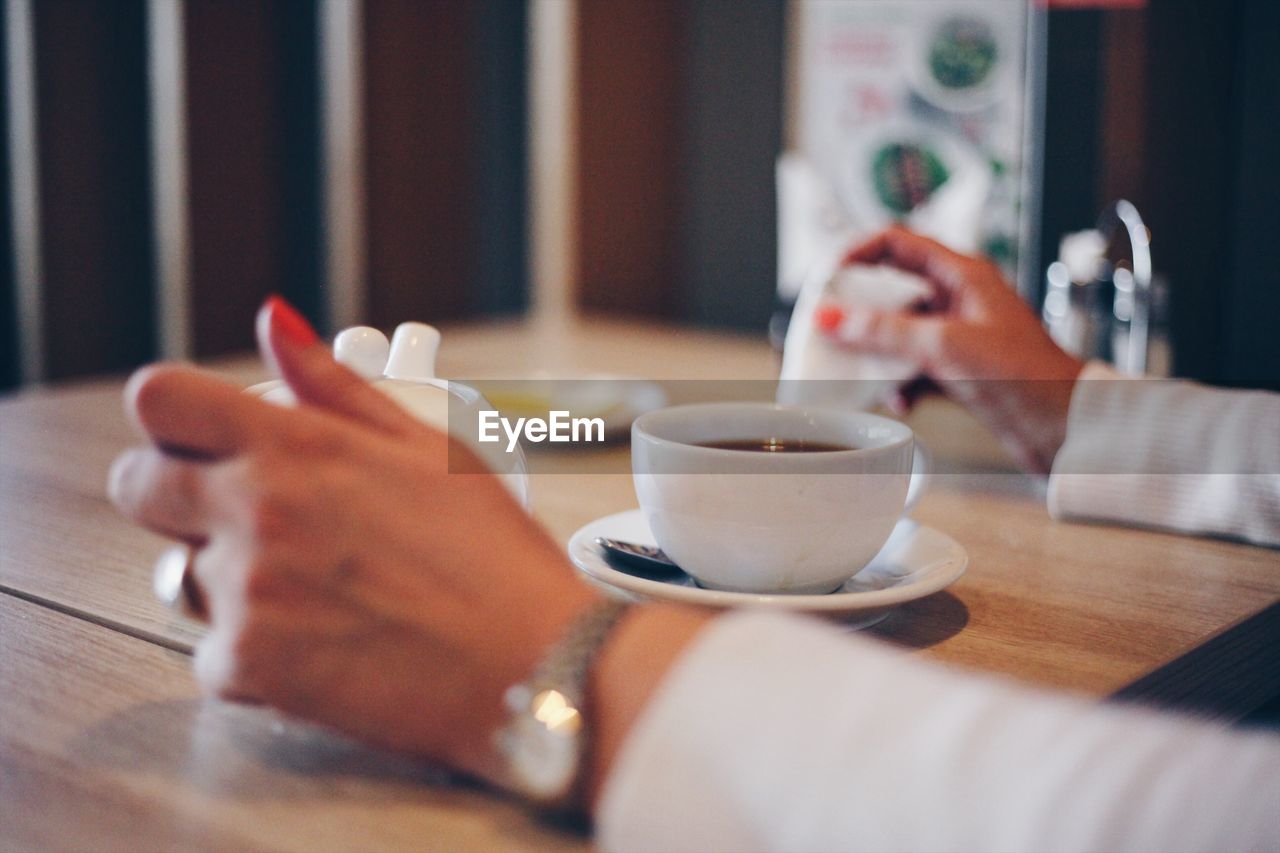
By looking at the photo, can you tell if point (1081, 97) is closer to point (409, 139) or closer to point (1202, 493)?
point (1202, 493)

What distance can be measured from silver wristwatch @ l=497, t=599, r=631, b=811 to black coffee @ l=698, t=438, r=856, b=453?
27 cm

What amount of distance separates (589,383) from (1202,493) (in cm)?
64

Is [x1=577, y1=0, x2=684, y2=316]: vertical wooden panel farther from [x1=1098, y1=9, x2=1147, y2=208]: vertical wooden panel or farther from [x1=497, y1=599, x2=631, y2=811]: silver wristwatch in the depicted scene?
[x1=497, y1=599, x2=631, y2=811]: silver wristwatch

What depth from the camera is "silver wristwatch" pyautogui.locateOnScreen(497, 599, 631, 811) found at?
469 millimetres

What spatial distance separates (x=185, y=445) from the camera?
51 cm

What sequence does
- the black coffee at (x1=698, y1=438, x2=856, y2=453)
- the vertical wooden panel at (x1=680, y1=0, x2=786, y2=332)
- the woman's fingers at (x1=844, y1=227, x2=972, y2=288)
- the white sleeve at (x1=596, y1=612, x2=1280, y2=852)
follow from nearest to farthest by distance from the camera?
the white sleeve at (x1=596, y1=612, x2=1280, y2=852)
the black coffee at (x1=698, y1=438, x2=856, y2=453)
the woman's fingers at (x1=844, y1=227, x2=972, y2=288)
the vertical wooden panel at (x1=680, y1=0, x2=786, y2=332)

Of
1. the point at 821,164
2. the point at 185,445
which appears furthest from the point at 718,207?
the point at 185,445

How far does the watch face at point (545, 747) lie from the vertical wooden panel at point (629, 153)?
2249 millimetres

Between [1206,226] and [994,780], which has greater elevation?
[1206,226]

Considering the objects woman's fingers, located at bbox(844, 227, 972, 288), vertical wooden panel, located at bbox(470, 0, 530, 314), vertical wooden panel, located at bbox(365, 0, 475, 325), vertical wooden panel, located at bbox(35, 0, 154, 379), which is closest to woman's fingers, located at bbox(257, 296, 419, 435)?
woman's fingers, located at bbox(844, 227, 972, 288)

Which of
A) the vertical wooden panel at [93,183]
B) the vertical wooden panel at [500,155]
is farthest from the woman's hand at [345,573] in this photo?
the vertical wooden panel at [500,155]

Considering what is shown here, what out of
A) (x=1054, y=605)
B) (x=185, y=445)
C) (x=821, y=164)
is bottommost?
(x=1054, y=605)

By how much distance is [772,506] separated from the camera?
62 centimetres

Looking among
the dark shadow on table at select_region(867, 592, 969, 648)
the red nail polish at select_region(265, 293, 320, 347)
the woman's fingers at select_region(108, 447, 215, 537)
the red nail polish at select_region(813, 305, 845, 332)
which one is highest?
the red nail polish at select_region(265, 293, 320, 347)
